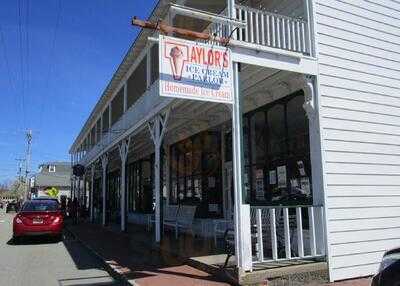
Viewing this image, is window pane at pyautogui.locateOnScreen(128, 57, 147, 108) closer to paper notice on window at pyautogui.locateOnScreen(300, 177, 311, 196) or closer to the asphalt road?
the asphalt road

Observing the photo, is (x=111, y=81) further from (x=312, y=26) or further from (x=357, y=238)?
(x=357, y=238)

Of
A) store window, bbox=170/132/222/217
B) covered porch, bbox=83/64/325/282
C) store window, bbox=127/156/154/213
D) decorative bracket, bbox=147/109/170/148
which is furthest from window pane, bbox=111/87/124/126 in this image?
decorative bracket, bbox=147/109/170/148

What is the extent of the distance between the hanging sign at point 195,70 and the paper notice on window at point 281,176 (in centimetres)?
340

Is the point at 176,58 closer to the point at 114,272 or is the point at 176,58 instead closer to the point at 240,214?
the point at 240,214

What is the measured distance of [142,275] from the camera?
9.57 meters

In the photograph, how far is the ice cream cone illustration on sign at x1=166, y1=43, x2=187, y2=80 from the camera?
816 centimetres

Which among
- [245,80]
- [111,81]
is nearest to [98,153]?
[111,81]

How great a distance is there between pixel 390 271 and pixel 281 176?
6.84 metres

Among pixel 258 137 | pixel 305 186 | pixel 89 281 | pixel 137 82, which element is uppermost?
pixel 137 82

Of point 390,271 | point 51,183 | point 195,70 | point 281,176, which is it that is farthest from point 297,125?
point 51,183

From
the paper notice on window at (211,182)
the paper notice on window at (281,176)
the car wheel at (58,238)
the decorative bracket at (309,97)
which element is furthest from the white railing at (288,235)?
the car wheel at (58,238)

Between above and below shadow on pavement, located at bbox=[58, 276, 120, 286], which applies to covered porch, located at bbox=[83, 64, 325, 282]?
above

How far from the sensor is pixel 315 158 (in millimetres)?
9461

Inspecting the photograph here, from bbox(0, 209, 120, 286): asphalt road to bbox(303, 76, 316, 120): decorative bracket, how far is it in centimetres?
508
